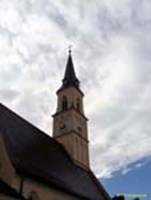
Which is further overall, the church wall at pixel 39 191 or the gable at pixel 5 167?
the church wall at pixel 39 191

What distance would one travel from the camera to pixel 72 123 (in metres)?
29.5

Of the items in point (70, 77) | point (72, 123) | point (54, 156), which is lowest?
point (54, 156)

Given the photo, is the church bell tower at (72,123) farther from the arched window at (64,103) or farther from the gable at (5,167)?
the gable at (5,167)

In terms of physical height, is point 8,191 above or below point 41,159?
below

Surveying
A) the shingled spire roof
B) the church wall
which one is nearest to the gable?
the church wall

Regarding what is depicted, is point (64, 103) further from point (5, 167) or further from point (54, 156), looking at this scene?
point (5, 167)

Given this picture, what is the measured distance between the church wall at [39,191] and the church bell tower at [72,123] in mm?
7997

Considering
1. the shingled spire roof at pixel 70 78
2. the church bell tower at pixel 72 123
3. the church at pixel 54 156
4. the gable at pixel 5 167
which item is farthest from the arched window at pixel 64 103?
the gable at pixel 5 167

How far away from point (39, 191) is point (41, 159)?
3.57 meters

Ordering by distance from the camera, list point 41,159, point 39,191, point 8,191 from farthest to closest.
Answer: point 41,159 < point 39,191 < point 8,191

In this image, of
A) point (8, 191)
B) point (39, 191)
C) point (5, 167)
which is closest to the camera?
point (8, 191)

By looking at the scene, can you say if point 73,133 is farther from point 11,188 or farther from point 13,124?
point 11,188

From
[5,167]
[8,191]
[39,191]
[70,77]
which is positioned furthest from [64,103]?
[8,191]

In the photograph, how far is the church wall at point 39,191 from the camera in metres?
16.9
